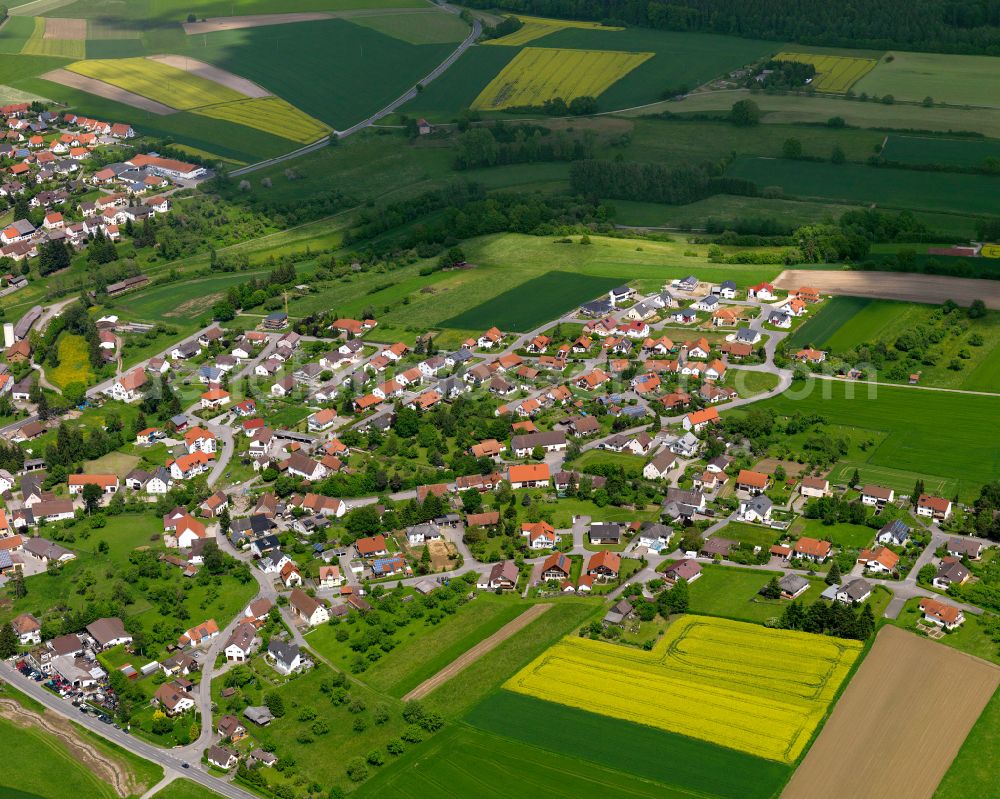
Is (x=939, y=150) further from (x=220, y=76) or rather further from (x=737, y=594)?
(x=220, y=76)

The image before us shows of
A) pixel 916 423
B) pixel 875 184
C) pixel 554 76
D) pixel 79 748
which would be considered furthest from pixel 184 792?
pixel 554 76

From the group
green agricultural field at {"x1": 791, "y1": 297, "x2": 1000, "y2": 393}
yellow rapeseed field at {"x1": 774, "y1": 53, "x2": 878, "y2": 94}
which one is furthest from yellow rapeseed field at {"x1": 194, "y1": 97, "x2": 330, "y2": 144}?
green agricultural field at {"x1": 791, "y1": 297, "x2": 1000, "y2": 393}

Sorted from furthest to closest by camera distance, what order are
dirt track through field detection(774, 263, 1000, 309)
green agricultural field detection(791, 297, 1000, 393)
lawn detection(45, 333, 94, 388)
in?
dirt track through field detection(774, 263, 1000, 309) < lawn detection(45, 333, 94, 388) < green agricultural field detection(791, 297, 1000, 393)

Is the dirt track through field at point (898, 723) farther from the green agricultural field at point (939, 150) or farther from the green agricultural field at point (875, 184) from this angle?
the green agricultural field at point (939, 150)

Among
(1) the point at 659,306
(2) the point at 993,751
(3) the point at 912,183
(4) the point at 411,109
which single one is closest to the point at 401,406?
(1) the point at 659,306

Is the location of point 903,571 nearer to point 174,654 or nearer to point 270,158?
point 174,654

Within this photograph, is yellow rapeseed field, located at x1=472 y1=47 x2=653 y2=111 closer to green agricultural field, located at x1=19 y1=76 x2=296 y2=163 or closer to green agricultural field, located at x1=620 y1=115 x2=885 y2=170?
green agricultural field, located at x1=620 y1=115 x2=885 y2=170

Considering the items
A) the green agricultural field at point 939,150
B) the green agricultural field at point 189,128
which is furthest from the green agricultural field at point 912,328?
the green agricultural field at point 189,128
